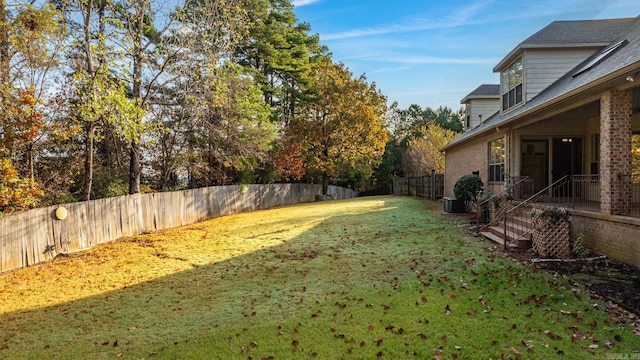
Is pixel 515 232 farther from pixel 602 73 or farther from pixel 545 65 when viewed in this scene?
pixel 545 65

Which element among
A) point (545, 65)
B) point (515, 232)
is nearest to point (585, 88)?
point (515, 232)

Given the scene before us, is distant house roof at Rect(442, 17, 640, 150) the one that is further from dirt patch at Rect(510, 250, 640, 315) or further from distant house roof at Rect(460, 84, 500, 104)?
distant house roof at Rect(460, 84, 500, 104)

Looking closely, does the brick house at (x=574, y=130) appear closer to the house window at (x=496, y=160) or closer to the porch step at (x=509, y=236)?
the house window at (x=496, y=160)

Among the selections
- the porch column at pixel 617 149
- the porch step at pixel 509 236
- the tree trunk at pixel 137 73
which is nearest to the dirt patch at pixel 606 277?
the porch step at pixel 509 236

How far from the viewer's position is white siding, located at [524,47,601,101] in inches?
466

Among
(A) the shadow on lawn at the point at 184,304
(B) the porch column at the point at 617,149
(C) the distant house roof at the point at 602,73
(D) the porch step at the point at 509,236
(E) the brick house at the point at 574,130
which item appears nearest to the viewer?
(A) the shadow on lawn at the point at 184,304

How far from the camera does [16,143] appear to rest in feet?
27.3

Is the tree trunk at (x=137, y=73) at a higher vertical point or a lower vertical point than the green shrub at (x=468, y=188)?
higher

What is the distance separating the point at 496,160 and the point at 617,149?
653 centimetres

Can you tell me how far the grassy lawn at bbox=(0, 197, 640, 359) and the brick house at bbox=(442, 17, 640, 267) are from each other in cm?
225

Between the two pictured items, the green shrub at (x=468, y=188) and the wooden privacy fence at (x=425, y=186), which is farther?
the wooden privacy fence at (x=425, y=186)

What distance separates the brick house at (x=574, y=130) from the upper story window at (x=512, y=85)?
37 millimetres

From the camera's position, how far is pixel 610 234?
21.5 feet

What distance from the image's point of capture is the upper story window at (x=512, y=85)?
12652 millimetres
